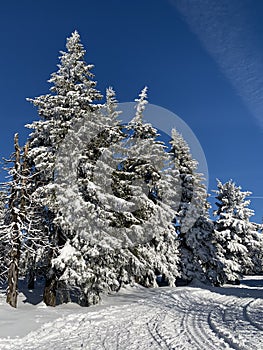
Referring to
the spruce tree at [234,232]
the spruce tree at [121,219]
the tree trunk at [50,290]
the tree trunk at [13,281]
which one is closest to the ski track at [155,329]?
the spruce tree at [121,219]

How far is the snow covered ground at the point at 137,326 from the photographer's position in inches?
294

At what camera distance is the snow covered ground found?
7465 millimetres

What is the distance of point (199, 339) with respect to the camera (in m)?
7.41

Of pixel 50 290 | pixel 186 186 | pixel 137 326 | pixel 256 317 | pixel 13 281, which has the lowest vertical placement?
pixel 137 326

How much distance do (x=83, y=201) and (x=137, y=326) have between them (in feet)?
21.2

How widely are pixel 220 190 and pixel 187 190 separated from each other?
7.53 metres

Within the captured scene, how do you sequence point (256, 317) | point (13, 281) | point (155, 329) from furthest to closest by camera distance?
point (13, 281), point (256, 317), point (155, 329)

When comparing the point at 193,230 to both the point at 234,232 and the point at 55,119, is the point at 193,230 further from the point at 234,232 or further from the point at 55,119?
the point at 55,119

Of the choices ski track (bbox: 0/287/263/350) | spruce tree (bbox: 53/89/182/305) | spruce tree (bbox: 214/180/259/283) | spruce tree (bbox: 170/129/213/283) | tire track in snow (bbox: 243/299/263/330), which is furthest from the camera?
spruce tree (bbox: 214/180/259/283)

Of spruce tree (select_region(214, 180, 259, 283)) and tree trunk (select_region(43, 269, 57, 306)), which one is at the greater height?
spruce tree (select_region(214, 180, 259, 283))

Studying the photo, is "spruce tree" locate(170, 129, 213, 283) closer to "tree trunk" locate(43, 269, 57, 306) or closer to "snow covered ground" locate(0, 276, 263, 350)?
"snow covered ground" locate(0, 276, 263, 350)

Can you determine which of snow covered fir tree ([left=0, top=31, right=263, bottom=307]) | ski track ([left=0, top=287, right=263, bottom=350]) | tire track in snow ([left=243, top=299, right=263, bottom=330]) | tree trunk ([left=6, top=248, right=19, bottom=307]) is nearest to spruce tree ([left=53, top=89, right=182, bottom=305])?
snow covered fir tree ([left=0, top=31, right=263, bottom=307])

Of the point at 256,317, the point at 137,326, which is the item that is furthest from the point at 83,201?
the point at 256,317

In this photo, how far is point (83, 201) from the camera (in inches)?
571
